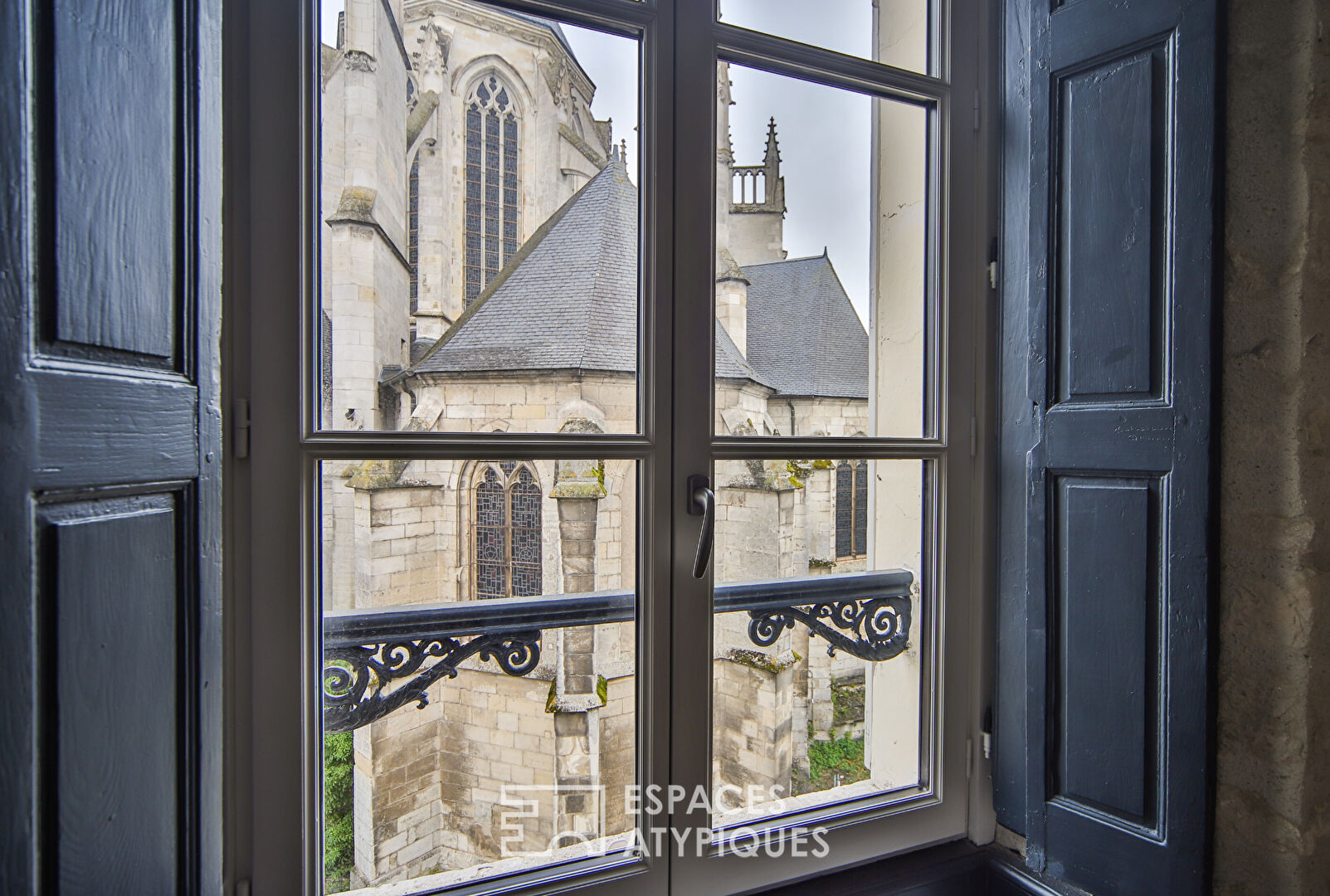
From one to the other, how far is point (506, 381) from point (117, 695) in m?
0.69

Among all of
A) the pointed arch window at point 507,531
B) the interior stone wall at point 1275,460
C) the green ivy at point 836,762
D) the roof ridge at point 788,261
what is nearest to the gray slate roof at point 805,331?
the roof ridge at point 788,261

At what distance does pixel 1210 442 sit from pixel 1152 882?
64 centimetres

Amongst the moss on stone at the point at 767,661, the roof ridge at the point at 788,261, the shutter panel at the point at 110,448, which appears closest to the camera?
the shutter panel at the point at 110,448

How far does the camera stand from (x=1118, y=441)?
1.00 metres

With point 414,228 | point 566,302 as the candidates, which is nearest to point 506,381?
point 566,302

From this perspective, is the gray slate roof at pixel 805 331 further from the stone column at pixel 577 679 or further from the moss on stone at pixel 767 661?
the moss on stone at pixel 767 661

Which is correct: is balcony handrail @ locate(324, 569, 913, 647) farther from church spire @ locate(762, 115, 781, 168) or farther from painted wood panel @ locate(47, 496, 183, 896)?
church spire @ locate(762, 115, 781, 168)

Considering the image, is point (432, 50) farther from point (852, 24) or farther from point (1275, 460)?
point (1275, 460)

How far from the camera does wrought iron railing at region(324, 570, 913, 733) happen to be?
3.26ft

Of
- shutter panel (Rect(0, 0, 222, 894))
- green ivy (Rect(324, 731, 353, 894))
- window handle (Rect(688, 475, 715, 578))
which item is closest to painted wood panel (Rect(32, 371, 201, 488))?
shutter panel (Rect(0, 0, 222, 894))

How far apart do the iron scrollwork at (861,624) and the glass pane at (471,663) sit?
0.38 meters

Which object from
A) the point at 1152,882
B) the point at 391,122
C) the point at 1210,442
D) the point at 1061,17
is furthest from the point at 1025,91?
the point at 1152,882

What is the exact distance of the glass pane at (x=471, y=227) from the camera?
985 millimetres

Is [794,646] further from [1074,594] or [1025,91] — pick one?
[1025,91]
